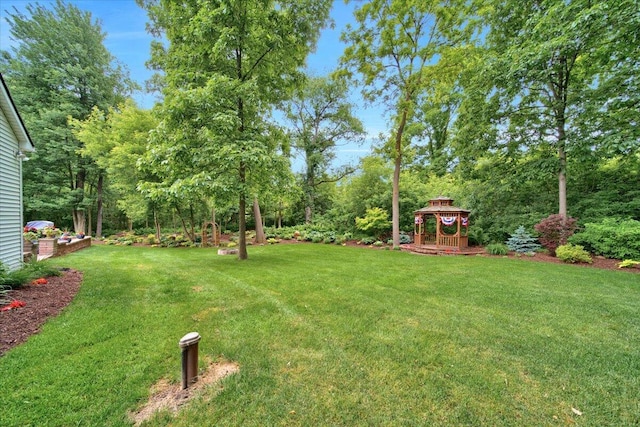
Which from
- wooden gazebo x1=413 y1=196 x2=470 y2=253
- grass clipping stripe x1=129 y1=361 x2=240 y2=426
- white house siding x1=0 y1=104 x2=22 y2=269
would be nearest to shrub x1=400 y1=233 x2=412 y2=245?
wooden gazebo x1=413 y1=196 x2=470 y2=253

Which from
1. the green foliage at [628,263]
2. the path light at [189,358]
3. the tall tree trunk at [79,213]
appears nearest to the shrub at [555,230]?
the green foliage at [628,263]

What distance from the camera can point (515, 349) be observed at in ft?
9.16

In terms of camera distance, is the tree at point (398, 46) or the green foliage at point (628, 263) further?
the tree at point (398, 46)

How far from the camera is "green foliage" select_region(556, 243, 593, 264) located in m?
7.14

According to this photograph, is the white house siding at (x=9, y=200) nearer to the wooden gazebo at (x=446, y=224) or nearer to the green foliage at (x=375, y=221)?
the green foliage at (x=375, y=221)

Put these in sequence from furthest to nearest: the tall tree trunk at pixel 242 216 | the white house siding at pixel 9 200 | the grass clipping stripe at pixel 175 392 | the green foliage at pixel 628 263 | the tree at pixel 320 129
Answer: the tree at pixel 320 129
the tall tree trunk at pixel 242 216
the green foliage at pixel 628 263
the white house siding at pixel 9 200
the grass clipping stripe at pixel 175 392

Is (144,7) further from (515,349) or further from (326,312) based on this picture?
(515,349)

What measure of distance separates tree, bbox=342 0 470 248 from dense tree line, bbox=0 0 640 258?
2.0 inches

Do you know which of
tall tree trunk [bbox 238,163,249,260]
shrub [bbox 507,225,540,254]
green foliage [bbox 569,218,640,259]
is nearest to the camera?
green foliage [bbox 569,218,640,259]

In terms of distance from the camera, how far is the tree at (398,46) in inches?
393

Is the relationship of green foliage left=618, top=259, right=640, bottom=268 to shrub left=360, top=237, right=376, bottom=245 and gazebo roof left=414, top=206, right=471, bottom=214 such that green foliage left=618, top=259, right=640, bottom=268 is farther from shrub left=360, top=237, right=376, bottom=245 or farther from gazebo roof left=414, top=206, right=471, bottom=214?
shrub left=360, top=237, right=376, bottom=245

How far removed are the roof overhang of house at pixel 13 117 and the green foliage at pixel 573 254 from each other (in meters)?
13.7

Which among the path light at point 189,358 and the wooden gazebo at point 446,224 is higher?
the wooden gazebo at point 446,224

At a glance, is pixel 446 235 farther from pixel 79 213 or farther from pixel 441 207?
pixel 79 213
